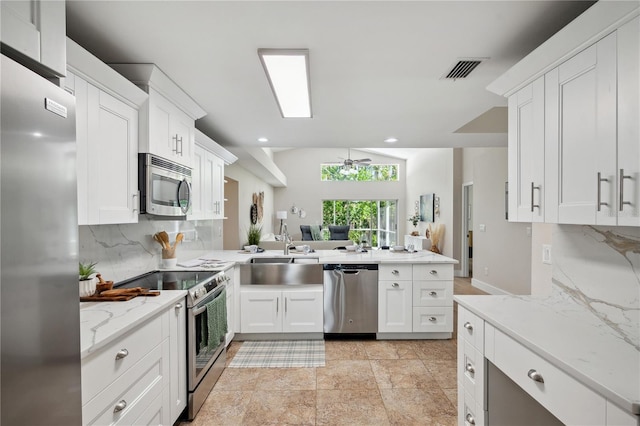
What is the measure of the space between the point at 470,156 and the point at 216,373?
6.00 meters

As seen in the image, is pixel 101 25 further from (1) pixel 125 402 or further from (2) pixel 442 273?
(2) pixel 442 273

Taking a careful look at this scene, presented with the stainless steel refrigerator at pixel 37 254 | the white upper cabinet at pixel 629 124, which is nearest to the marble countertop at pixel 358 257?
the white upper cabinet at pixel 629 124

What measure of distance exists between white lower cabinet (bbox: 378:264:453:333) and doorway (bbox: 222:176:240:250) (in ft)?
11.6

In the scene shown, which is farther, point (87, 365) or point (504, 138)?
point (504, 138)

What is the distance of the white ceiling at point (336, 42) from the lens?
4.66ft

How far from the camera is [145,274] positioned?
2527 millimetres

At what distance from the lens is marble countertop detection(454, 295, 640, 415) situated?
35.0 inches

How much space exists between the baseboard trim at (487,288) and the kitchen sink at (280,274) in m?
3.38

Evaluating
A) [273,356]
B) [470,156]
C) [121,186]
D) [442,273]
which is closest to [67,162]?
[121,186]

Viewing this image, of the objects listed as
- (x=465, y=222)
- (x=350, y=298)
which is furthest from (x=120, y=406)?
(x=465, y=222)

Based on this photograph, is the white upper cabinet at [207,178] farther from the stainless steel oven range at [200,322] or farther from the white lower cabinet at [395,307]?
the white lower cabinet at [395,307]

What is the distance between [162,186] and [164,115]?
50 cm

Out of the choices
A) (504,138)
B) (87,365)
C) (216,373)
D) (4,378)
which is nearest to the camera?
(4,378)

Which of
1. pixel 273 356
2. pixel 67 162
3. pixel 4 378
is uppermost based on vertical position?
pixel 67 162
